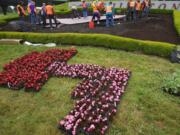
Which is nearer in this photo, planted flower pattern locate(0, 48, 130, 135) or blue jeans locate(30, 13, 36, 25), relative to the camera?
planted flower pattern locate(0, 48, 130, 135)

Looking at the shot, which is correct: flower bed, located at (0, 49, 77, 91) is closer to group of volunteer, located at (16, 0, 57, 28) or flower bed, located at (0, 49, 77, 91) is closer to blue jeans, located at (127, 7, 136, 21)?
group of volunteer, located at (16, 0, 57, 28)

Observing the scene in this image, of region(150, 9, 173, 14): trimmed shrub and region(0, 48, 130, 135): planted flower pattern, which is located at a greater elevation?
region(150, 9, 173, 14): trimmed shrub

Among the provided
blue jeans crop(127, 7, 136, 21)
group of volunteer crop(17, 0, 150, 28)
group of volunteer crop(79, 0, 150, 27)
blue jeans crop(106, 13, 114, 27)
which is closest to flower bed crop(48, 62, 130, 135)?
blue jeans crop(106, 13, 114, 27)

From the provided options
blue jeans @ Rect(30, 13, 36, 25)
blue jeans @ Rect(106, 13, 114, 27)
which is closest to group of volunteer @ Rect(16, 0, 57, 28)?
blue jeans @ Rect(30, 13, 36, 25)

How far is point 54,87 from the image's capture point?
9.34 m

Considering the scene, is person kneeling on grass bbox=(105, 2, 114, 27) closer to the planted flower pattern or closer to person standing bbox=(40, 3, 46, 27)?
person standing bbox=(40, 3, 46, 27)

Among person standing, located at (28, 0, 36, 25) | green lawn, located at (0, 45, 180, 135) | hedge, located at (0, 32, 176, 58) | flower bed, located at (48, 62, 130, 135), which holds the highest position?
person standing, located at (28, 0, 36, 25)

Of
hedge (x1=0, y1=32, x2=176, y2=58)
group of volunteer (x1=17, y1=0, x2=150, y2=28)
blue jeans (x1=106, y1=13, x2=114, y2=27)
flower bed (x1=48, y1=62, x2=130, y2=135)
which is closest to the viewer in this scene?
flower bed (x1=48, y1=62, x2=130, y2=135)

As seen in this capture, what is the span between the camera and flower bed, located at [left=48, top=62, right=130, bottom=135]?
6.72 meters

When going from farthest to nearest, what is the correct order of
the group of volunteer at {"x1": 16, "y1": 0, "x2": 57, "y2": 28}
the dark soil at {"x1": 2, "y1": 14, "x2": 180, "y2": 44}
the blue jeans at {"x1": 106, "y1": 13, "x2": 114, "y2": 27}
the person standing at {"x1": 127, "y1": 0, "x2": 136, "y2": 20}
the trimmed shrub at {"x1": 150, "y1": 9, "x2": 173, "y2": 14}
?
1. the trimmed shrub at {"x1": 150, "y1": 9, "x2": 173, "y2": 14}
2. the person standing at {"x1": 127, "y1": 0, "x2": 136, "y2": 20}
3. the group of volunteer at {"x1": 16, "y1": 0, "x2": 57, "y2": 28}
4. the blue jeans at {"x1": 106, "y1": 13, "x2": 114, "y2": 27}
5. the dark soil at {"x1": 2, "y1": 14, "x2": 180, "y2": 44}

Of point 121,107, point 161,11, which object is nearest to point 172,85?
point 121,107

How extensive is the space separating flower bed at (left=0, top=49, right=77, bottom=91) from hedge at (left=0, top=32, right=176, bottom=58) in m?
1.93

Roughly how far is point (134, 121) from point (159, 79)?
10.1ft

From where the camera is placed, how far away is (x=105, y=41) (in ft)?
46.1
